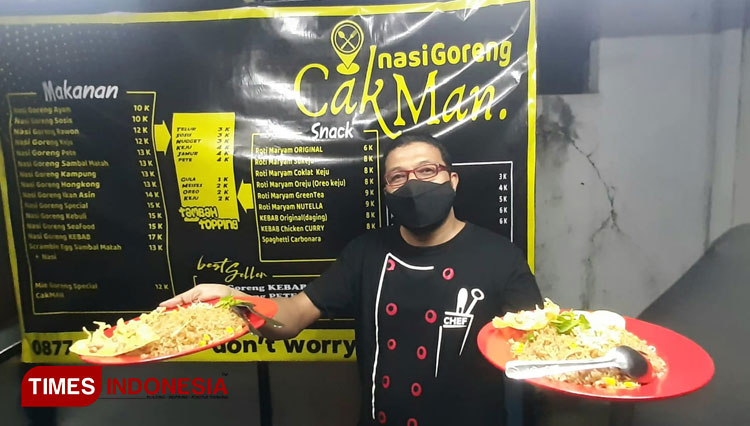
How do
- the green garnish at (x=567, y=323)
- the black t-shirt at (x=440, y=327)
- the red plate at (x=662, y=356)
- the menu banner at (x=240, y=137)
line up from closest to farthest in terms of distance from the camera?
the red plate at (x=662, y=356), the green garnish at (x=567, y=323), the black t-shirt at (x=440, y=327), the menu banner at (x=240, y=137)

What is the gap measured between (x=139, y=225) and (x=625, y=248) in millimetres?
2311

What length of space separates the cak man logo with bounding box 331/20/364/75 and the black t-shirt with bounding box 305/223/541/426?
37.1 inches

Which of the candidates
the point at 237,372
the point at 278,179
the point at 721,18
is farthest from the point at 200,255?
the point at 721,18

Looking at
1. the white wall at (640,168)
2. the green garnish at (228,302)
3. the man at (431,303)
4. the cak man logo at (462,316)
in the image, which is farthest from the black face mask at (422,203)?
the white wall at (640,168)

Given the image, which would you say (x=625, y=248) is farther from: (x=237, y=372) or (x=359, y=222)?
(x=237, y=372)

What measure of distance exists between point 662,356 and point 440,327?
2.25ft

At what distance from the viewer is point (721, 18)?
2.16 meters

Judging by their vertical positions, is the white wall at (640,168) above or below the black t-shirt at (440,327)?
above

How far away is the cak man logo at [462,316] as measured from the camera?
1755 millimetres

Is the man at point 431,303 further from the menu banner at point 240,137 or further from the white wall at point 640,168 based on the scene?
the white wall at point 640,168

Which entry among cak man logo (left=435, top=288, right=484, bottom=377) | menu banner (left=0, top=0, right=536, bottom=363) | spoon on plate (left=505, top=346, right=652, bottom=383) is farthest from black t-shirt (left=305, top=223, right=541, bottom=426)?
menu banner (left=0, top=0, right=536, bottom=363)

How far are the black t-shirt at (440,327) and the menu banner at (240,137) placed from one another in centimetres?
47

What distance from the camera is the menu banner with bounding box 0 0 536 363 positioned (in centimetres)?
219

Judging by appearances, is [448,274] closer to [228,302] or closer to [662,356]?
[662,356]
